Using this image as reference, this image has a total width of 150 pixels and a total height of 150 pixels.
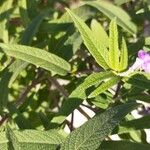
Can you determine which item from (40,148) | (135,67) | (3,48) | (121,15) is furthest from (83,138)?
(121,15)

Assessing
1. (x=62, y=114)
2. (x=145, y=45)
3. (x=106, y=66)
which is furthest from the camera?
(x=145, y=45)

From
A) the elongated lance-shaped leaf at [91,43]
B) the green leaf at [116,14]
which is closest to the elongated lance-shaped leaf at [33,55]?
the elongated lance-shaped leaf at [91,43]

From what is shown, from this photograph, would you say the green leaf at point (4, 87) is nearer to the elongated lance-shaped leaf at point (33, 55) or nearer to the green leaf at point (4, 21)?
the elongated lance-shaped leaf at point (33, 55)

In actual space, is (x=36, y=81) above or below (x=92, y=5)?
below

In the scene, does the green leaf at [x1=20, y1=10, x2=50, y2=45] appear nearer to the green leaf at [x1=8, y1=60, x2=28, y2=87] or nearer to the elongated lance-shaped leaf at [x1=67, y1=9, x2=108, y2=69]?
the green leaf at [x1=8, y1=60, x2=28, y2=87]

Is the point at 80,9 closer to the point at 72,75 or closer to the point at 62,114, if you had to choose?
the point at 72,75

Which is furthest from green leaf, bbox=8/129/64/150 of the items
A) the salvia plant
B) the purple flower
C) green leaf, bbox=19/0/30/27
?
green leaf, bbox=19/0/30/27
